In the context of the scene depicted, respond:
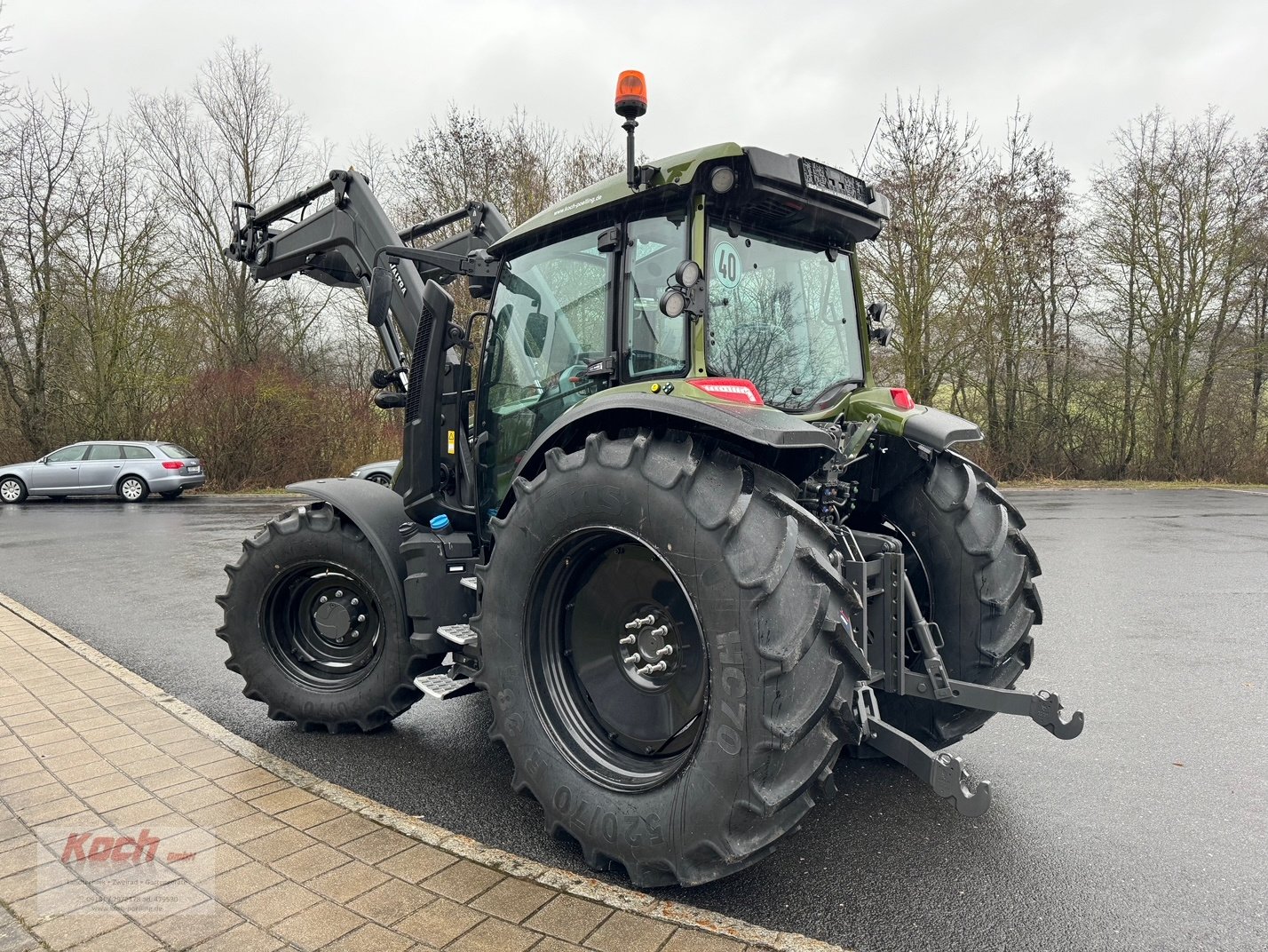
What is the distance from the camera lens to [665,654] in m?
2.82

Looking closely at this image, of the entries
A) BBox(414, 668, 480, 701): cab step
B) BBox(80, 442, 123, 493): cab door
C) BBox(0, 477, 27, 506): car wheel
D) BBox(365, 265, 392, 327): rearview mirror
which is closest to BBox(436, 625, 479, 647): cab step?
BBox(414, 668, 480, 701): cab step

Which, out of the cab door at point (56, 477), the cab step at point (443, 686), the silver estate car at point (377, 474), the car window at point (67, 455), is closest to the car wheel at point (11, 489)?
the cab door at point (56, 477)

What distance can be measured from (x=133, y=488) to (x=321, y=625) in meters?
17.8

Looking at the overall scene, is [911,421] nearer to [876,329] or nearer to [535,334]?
[876,329]

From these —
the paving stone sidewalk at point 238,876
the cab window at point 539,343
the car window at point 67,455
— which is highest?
the cab window at point 539,343

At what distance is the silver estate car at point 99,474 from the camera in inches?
740

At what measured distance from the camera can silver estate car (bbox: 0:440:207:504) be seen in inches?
740

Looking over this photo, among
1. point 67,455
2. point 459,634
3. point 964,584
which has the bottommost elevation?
point 459,634

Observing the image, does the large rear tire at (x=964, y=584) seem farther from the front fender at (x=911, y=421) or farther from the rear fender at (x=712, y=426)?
the rear fender at (x=712, y=426)

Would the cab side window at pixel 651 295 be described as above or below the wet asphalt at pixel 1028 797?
above

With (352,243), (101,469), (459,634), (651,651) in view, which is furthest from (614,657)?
(101,469)

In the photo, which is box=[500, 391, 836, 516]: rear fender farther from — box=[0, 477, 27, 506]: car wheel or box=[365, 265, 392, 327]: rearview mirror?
box=[0, 477, 27, 506]: car wheel

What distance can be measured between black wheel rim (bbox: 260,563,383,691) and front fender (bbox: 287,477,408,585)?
258 mm

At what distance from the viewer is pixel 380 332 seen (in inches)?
170
